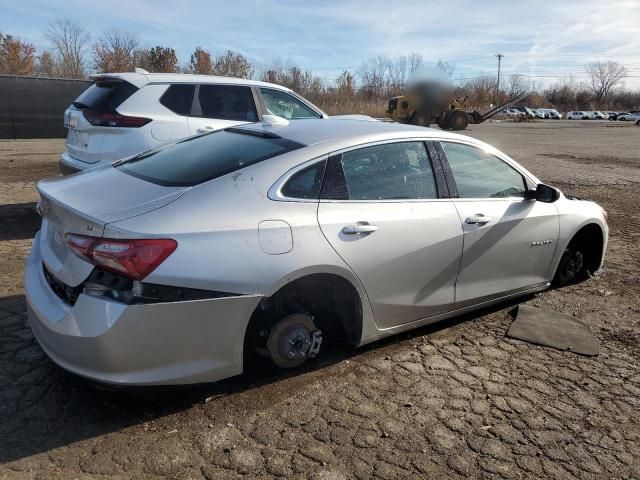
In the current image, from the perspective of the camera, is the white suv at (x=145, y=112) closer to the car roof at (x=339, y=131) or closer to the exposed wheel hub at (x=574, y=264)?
the car roof at (x=339, y=131)

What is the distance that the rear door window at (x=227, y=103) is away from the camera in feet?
22.5

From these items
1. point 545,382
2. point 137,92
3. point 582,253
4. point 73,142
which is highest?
point 137,92

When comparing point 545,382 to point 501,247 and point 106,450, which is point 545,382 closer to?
point 501,247

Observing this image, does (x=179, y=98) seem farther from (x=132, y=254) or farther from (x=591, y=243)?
(x=591, y=243)

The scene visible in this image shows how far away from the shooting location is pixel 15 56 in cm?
4769

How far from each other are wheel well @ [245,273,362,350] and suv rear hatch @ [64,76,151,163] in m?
3.88

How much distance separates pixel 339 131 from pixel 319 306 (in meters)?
1.18

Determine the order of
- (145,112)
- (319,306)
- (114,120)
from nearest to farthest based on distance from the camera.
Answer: (319,306)
(114,120)
(145,112)

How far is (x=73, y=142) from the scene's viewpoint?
21.7ft

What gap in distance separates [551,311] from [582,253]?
1.08m

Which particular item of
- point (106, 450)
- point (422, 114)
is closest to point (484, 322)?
point (106, 450)

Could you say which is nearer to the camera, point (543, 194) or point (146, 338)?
point (146, 338)

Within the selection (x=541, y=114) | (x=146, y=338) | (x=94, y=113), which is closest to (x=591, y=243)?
(x=146, y=338)

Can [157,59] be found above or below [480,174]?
above
